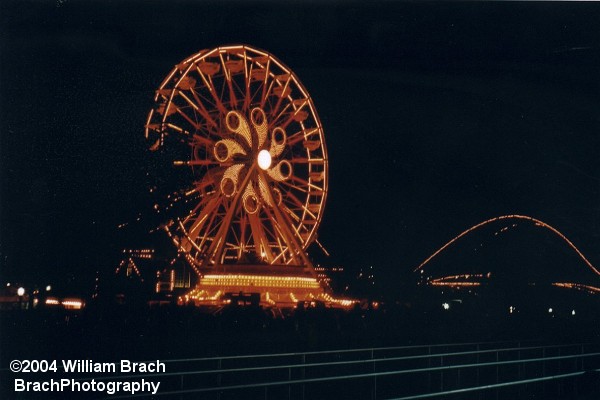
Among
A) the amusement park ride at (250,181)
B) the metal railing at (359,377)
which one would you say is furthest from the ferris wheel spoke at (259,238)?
the metal railing at (359,377)

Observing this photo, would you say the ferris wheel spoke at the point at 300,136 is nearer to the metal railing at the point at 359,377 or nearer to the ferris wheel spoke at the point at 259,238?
the ferris wheel spoke at the point at 259,238

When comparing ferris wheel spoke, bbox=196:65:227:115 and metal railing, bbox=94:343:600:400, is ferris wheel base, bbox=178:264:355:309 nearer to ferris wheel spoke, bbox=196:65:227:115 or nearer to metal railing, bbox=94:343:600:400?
ferris wheel spoke, bbox=196:65:227:115

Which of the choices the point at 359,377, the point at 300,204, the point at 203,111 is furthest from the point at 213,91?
the point at 359,377

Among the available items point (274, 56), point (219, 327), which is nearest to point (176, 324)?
point (219, 327)

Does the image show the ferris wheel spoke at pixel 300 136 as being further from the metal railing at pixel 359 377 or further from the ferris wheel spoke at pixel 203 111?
the metal railing at pixel 359 377

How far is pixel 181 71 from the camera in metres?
36.6

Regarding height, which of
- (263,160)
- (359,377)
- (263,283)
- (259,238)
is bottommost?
(359,377)

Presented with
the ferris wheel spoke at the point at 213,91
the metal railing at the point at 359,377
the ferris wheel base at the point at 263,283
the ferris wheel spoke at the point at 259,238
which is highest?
the ferris wheel spoke at the point at 213,91

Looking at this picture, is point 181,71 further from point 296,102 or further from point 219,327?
point 219,327

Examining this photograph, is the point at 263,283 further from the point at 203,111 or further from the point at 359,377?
the point at 359,377

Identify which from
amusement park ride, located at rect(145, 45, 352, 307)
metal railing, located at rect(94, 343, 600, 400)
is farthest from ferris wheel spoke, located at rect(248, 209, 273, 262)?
metal railing, located at rect(94, 343, 600, 400)

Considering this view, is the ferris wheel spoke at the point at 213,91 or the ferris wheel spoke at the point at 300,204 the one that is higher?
the ferris wheel spoke at the point at 213,91

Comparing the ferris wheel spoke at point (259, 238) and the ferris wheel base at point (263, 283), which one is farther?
the ferris wheel spoke at point (259, 238)

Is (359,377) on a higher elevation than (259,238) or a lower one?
lower
